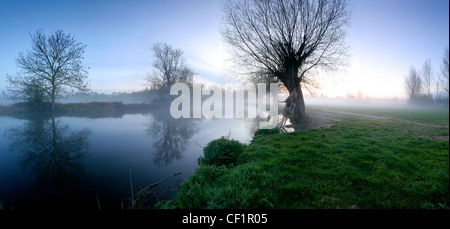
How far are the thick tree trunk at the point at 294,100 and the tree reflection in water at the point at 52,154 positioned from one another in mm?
14888

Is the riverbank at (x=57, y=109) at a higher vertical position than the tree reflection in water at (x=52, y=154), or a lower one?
higher

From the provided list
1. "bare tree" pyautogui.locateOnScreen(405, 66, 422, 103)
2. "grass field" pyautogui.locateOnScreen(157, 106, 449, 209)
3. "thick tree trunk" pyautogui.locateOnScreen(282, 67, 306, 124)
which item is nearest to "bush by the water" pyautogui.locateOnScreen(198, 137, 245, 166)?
"grass field" pyautogui.locateOnScreen(157, 106, 449, 209)

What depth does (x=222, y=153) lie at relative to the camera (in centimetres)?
511

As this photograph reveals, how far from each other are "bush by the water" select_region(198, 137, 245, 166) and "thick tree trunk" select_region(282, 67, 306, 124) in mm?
11039

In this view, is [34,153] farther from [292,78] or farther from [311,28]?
[311,28]

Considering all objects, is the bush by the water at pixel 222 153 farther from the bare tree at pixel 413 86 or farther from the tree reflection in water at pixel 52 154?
the bare tree at pixel 413 86

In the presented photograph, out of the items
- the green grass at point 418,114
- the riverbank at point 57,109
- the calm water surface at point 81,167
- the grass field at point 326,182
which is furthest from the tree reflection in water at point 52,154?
the green grass at point 418,114

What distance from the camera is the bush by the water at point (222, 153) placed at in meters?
5.02

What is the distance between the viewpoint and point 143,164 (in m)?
5.16

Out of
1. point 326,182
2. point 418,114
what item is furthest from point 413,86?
point 326,182
